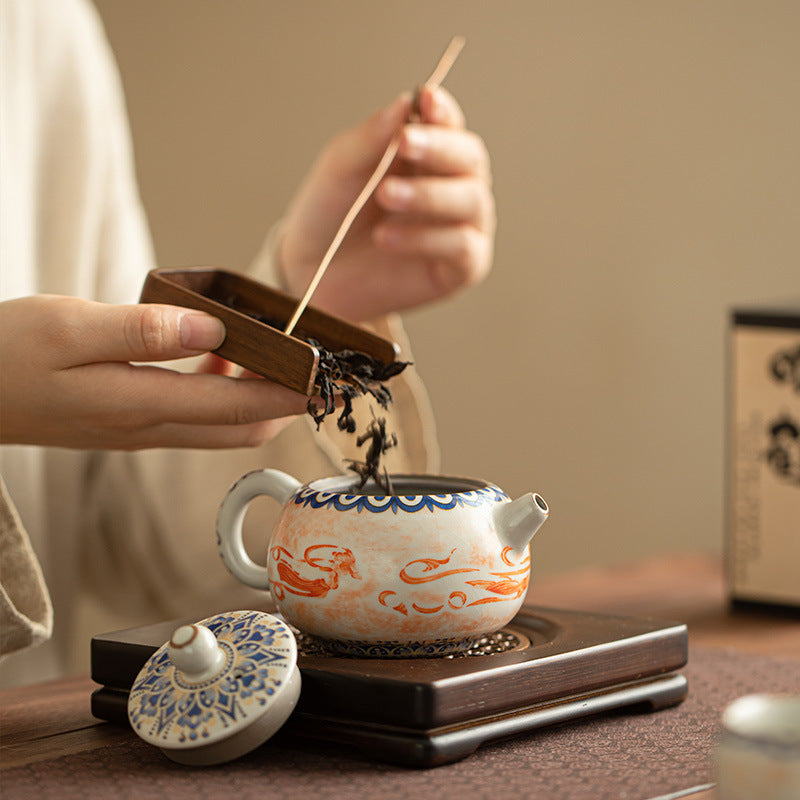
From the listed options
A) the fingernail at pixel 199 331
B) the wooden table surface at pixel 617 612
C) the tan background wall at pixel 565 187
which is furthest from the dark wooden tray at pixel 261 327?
the tan background wall at pixel 565 187

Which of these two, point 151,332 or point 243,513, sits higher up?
point 151,332

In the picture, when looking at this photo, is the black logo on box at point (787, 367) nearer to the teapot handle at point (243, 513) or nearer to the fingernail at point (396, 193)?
the fingernail at point (396, 193)

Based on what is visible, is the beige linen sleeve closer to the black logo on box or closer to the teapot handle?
the teapot handle

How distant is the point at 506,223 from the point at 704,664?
1573 mm

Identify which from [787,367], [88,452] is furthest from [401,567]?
[88,452]

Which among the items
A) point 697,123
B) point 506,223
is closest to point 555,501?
point 506,223

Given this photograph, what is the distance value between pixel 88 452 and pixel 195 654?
822 mm

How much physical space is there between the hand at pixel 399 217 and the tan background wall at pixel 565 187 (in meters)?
1.08

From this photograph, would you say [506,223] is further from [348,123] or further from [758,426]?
[758,426]

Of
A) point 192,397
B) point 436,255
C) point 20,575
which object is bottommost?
point 20,575

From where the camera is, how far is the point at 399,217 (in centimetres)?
120

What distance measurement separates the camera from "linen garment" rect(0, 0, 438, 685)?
1.30m

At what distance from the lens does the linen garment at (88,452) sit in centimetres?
130

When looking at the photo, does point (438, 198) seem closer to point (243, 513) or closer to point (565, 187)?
point (243, 513)
